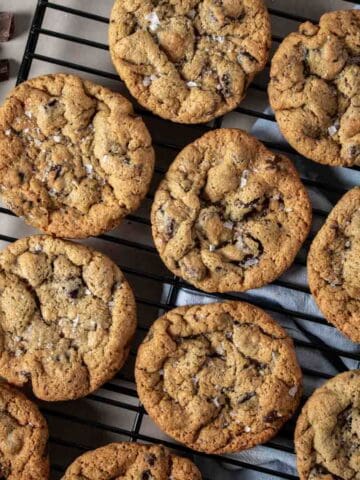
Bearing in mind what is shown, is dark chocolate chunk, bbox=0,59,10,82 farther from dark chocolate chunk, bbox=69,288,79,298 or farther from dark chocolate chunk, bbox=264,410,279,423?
dark chocolate chunk, bbox=264,410,279,423

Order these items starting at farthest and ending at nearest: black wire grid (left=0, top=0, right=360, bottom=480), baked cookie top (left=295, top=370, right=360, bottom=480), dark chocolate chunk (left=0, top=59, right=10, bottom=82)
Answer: dark chocolate chunk (left=0, top=59, right=10, bottom=82), black wire grid (left=0, top=0, right=360, bottom=480), baked cookie top (left=295, top=370, right=360, bottom=480)

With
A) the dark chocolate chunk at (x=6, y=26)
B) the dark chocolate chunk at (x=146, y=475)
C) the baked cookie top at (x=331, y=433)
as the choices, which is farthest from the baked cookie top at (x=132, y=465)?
the dark chocolate chunk at (x=6, y=26)

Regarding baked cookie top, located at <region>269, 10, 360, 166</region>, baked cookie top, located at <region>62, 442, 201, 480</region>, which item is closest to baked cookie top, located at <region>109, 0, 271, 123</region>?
baked cookie top, located at <region>269, 10, 360, 166</region>

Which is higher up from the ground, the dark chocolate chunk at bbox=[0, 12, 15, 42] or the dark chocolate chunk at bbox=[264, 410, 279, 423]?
the dark chocolate chunk at bbox=[0, 12, 15, 42]

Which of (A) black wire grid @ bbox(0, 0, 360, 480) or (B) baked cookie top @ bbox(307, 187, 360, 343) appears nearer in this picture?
(B) baked cookie top @ bbox(307, 187, 360, 343)

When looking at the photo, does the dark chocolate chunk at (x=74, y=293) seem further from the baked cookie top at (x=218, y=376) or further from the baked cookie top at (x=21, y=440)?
the baked cookie top at (x=21, y=440)
